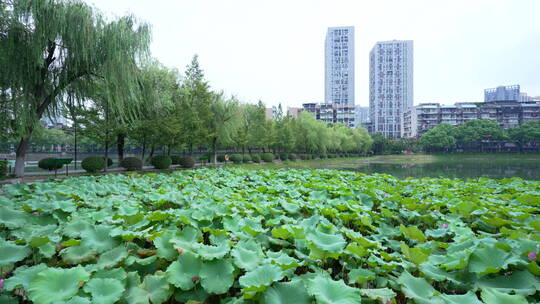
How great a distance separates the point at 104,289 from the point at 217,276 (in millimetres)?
541

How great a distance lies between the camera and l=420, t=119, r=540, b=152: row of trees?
60906 mm

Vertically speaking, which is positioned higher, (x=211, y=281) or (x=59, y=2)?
(x=59, y=2)

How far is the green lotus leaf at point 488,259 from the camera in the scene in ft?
5.33

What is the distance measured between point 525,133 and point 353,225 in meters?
79.1

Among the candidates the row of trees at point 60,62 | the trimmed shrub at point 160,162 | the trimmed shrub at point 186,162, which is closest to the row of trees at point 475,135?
the trimmed shrub at point 186,162

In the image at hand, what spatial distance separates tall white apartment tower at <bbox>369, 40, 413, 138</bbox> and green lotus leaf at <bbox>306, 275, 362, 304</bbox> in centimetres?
12699

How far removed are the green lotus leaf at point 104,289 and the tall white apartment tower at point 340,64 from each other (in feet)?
429

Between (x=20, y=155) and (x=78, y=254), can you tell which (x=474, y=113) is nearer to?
(x=20, y=155)

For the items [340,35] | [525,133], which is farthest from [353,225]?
[340,35]

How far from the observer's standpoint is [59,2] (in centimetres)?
935

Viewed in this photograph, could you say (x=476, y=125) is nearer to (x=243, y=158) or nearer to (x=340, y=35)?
(x=243, y=158)

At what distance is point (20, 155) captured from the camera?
36.8 ft

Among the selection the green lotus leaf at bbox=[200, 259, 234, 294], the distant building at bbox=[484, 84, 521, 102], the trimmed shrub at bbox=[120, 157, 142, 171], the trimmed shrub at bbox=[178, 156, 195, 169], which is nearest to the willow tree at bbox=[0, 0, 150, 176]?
the trimmed shrub at bbox=[120, 157, 142, 171]

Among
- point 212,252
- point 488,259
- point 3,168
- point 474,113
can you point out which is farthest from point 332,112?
point 212,252
